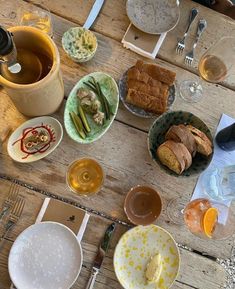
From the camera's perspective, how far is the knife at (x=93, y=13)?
1302 millimetres

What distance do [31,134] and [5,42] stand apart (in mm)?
333

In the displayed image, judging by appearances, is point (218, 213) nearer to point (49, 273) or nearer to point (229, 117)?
point (229, 117)

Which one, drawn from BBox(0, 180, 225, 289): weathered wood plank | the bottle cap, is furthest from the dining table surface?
the bottle cap

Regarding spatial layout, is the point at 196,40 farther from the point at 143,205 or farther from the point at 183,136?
the point at 143,205

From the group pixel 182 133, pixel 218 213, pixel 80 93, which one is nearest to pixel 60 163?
pixel 80 93

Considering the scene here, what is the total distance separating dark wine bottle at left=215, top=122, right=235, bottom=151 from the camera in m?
1.21

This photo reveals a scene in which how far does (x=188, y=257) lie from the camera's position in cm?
117

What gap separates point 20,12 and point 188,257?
33.5 inches

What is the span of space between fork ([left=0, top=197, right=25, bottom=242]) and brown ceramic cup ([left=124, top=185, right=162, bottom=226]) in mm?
276

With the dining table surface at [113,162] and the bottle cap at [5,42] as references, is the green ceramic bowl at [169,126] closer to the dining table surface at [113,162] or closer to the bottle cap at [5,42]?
the dining table surface at [113,162]

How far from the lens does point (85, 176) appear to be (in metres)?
1.21

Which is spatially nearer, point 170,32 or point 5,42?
point 5,42

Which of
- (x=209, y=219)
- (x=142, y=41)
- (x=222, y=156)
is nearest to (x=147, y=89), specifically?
(x=142, y=41)

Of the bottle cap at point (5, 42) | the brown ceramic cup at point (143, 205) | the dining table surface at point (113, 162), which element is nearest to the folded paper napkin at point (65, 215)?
the dining table surface at point (113, 162)
